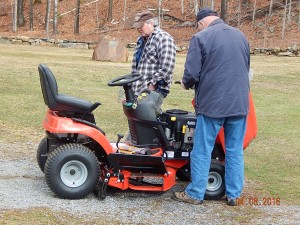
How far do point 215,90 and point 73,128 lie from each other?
1328mm

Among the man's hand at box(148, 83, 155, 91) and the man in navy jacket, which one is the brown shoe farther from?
the man's hand at box(148, 83, 155, 91)

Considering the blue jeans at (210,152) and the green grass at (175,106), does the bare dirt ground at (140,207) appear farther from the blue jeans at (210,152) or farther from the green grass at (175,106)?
the green grass at (175,106)

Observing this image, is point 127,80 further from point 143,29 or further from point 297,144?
point 297,144

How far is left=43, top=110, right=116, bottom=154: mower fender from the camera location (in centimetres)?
576

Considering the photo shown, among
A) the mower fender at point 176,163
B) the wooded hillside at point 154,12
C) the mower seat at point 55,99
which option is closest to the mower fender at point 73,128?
the mower seat at point 55,99

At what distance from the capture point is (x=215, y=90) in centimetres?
567

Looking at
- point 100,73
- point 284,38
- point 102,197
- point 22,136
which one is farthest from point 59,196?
point 284,38

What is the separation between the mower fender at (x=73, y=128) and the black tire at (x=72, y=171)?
0.14 meters

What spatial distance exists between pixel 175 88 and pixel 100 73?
3.40m

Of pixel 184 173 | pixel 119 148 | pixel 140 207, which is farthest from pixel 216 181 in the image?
pixel 119 148

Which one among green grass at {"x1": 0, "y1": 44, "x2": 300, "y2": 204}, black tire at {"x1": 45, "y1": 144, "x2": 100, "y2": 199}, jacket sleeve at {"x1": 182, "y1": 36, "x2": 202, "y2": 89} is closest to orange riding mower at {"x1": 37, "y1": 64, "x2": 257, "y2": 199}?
black tire at {"x1": 45, "y1": 144, "x2": 100, "y2": 199}

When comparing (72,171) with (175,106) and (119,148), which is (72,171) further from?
(175,106)
